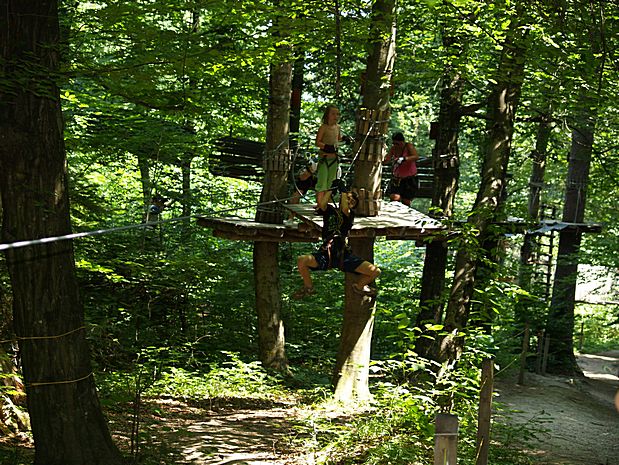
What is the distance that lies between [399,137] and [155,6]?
16.4ft

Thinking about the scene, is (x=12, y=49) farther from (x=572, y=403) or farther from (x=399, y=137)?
(x=572, y=403)

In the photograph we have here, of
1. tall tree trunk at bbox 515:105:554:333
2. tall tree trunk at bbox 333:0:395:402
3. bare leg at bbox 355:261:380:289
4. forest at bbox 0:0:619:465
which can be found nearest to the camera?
forest at bbox 0:0:619:465

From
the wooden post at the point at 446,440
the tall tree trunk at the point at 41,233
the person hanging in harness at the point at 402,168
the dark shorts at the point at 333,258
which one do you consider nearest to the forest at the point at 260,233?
the tall tree trunk at the point at 41,233

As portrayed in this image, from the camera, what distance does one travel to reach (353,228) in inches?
284

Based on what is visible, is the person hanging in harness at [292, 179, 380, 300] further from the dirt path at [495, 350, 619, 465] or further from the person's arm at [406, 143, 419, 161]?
the person's arm at [406, 143, 419, 161]

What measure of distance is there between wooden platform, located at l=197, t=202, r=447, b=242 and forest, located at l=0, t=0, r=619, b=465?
0.05 m

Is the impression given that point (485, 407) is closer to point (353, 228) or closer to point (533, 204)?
point (353, 228)

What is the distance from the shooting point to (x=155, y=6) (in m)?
5.57

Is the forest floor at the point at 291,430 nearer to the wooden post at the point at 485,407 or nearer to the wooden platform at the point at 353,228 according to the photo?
the wooden post at the point at 485,407

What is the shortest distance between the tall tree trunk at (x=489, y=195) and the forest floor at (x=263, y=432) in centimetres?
84

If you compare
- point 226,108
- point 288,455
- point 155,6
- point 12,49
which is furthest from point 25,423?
point 226,108

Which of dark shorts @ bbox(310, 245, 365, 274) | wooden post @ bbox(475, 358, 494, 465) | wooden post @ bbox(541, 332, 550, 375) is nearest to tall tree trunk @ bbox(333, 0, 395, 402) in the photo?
dark shorts @ bbox(310, 245, 365, 274)

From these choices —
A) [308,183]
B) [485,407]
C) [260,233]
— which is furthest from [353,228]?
[485,407]

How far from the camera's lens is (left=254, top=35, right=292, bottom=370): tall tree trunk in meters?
9.86
